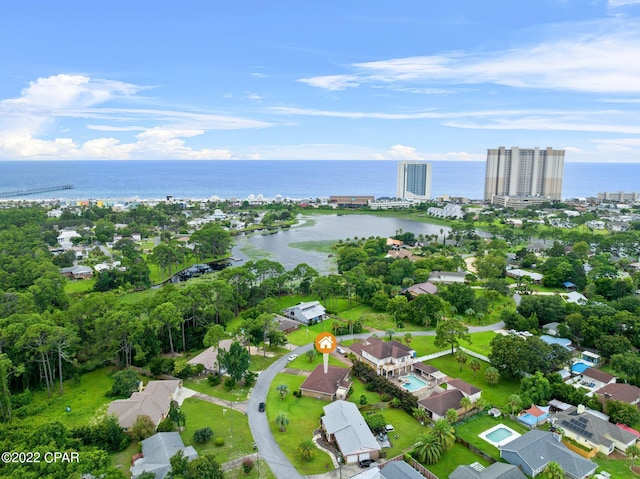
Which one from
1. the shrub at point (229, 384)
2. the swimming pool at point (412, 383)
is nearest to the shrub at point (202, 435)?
the shrub at point (229, 384)

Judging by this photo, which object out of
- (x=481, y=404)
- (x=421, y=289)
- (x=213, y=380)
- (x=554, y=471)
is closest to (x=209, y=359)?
(x=213, y=380)

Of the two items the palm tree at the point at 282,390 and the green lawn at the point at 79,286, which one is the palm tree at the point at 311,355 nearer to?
the palm tree at the point at 282,390

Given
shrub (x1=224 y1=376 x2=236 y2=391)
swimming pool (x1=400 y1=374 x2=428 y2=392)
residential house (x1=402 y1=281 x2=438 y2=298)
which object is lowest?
swimming pool (x1=400 y1=374 x2=428 y2=392)

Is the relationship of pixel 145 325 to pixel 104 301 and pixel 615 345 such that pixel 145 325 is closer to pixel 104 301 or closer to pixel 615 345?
pixel 104 301

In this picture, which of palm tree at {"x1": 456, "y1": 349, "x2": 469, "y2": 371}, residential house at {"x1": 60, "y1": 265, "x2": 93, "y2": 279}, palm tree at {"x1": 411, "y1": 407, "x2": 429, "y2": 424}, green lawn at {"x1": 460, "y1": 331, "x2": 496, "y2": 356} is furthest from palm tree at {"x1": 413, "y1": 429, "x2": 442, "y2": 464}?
residential house at {"x1": 60, "y1": 265, "x2": 93, "y2": 279}

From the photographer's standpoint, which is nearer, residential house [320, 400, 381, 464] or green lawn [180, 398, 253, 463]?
residential house [320, 400, 381, 464]

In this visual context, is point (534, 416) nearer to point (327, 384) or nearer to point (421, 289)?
point (327, 384)

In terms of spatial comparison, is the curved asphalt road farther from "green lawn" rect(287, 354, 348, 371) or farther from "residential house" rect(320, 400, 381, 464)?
"residential house" rect(320, 400, 381, 464)
